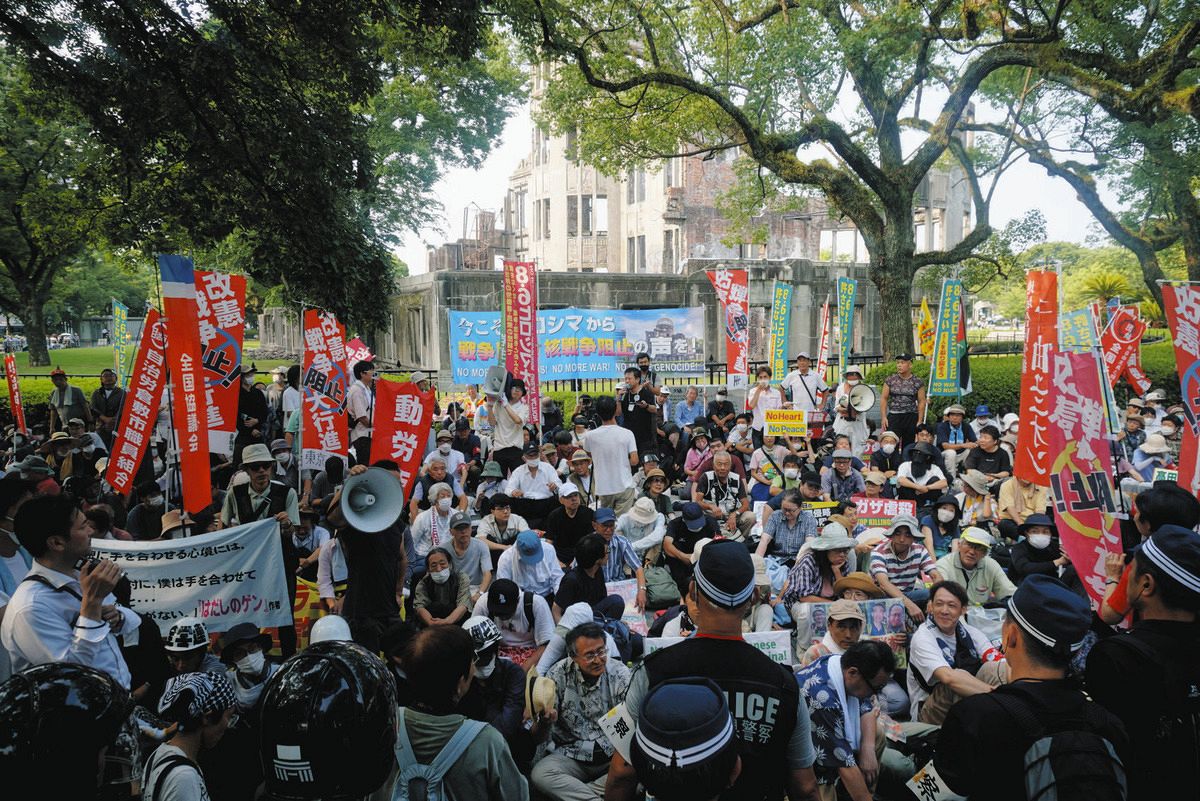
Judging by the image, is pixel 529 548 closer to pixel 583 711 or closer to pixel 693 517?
pixel 693 517

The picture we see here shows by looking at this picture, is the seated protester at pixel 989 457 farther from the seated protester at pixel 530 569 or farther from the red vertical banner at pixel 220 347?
the red vertical banner at pixel 220 347

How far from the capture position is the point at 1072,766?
7.27ft

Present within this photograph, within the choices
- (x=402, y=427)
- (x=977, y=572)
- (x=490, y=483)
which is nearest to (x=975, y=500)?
(x=977, y=572)

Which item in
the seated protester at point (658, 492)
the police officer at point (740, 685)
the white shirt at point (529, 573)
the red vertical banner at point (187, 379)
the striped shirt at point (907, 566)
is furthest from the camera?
the seated protester at point (658, 492)

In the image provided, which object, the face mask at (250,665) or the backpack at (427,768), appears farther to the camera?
the face mask at (250,665)

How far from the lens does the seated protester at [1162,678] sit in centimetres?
265

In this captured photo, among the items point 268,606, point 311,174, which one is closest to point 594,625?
point 268,606

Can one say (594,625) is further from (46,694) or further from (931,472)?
(931,472)

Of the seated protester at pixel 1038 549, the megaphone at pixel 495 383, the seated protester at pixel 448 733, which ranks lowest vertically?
the seated protester at pixel 1038 549

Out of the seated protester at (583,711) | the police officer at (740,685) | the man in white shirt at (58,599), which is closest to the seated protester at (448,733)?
the police officer at (740,685)

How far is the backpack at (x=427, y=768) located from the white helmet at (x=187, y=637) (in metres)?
2.01

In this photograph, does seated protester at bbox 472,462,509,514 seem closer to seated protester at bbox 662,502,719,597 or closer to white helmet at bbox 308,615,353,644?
seated protester at bbox 662,502,719,597

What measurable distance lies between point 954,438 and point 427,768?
10566 mm

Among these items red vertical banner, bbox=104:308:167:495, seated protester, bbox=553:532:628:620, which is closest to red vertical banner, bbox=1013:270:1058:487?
seated protester, bbox=553:532:628:620
